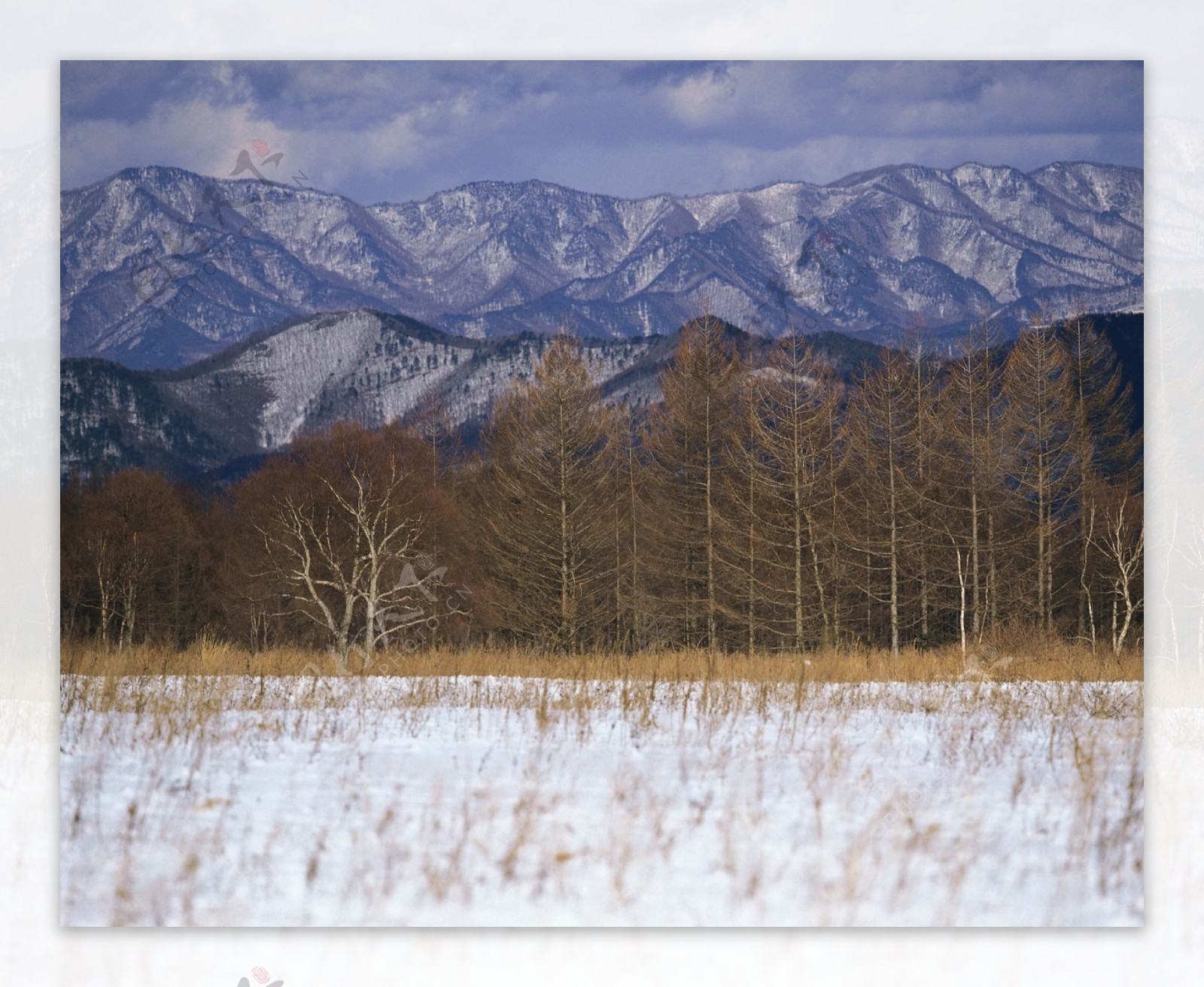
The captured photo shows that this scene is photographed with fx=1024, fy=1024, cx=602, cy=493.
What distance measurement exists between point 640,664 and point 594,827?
3.46 m

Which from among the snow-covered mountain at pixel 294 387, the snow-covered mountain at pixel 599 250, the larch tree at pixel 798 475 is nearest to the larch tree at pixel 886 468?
the larch tree at pixel 798 475

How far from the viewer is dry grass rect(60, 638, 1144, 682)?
7105mm

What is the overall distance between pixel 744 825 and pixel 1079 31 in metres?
4.92

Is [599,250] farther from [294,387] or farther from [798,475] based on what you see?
[798,475]

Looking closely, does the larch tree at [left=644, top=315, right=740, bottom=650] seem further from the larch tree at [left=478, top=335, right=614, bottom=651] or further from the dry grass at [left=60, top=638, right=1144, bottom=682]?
the dry grass at [left=60, top=638, right=1144, bottom=682]

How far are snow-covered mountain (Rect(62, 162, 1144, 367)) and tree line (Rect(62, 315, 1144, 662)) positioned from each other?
9.30 ft

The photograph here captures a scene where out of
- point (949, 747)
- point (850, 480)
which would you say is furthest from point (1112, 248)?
point (850, 480)

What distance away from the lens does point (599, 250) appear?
9.95 metres

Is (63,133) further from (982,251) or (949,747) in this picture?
(982,251)

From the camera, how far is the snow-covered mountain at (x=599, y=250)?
6891 millimetres

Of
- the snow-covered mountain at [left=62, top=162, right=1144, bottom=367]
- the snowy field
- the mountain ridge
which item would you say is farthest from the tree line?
the snowy field

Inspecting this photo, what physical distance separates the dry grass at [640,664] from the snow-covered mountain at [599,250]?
231cm

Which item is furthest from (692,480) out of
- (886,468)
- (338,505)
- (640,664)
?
(640,664)

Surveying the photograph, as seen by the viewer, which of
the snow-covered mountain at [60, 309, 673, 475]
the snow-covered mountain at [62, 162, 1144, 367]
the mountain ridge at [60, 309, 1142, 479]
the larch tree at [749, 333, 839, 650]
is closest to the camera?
the snow-covered mountain at [62, 162, 1144, 367]
